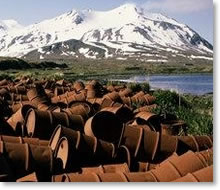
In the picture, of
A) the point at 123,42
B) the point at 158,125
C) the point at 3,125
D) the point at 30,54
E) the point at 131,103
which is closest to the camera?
the point at 3,125

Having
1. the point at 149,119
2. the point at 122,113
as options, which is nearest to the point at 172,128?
the point at 149,119

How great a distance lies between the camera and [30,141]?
6516 millimetres

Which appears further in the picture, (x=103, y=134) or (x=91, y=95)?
(x=91, y=95)

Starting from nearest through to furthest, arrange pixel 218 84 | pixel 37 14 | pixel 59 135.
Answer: pixel 218 84, pixel 59 135, pixel 37 14

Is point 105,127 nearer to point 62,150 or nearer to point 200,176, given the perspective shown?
point 62,150

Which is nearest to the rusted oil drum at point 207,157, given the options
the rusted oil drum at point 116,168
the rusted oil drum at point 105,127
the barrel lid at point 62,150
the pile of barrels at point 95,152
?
the pile of barrels at point 95,152

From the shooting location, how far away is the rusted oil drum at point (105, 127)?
664 centimetres

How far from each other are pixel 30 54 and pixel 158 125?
167 m

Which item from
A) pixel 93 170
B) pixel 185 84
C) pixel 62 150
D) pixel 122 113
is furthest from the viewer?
pixel 185 84

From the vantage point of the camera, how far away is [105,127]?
266 inches

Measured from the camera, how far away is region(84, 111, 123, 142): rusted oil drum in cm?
664

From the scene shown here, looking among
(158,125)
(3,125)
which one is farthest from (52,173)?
(158,125)

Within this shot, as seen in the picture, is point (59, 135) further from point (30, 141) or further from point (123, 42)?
point (123, 42)

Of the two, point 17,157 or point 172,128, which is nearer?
point 17,157
